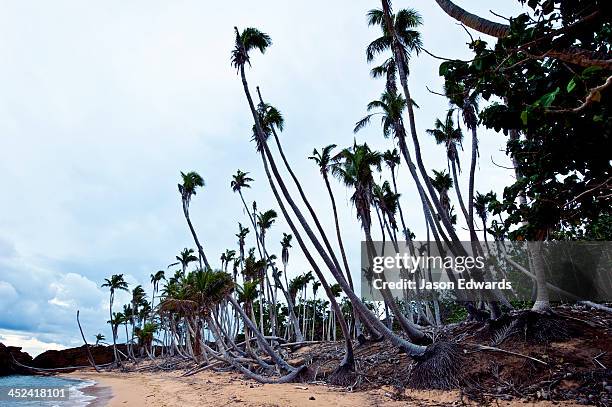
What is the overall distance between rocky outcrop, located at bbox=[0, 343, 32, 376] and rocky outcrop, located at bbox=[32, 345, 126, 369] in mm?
2377

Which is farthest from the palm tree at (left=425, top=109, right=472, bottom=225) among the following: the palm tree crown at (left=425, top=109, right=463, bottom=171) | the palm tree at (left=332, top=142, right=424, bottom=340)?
the palm tree at (left=332, top=142, right=424, bottom=340)

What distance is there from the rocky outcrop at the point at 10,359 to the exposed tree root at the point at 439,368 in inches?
3122

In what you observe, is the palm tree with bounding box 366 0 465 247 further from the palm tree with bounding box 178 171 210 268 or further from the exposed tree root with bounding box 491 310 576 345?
the palm tree with bounding box 178 171 210 268

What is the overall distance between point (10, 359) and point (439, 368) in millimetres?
81737

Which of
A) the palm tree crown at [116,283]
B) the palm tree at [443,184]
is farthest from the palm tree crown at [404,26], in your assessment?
the palm tree crown at [116,283]

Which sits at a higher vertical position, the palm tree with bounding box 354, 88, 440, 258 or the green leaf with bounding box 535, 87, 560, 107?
the palm tree with bounding box 354, 88, 440, 258

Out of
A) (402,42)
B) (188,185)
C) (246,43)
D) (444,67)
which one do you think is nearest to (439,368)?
(444,67)

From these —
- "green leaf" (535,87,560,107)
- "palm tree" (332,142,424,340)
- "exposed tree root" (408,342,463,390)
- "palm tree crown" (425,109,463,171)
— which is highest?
"palm tree crown" (425,109,463,171)

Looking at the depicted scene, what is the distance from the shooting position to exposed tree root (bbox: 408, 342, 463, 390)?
12359mm

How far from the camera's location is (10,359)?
67.9m

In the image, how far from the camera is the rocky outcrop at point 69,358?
73625 millimetres

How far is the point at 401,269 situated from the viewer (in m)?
34.2

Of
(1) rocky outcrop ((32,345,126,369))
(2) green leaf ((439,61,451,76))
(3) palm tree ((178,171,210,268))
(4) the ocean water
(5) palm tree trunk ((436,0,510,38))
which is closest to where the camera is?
(5) palm tree trunk ((436,0,510,38))

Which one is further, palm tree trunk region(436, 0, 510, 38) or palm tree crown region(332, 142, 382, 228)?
palm tree crown region(332, 142, 382, 228)
